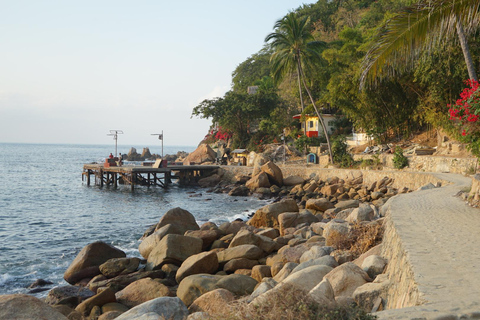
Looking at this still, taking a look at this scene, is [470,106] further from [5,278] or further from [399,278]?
[5,278]

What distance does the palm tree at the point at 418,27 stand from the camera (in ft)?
35.4

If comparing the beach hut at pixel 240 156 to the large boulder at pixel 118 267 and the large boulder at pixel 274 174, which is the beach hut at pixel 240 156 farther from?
the large boulder at pixel 118 267

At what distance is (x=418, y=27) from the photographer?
11320 millimetres

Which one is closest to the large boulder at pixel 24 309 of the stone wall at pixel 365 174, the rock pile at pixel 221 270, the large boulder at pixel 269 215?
the rock pile at pixel 221 270

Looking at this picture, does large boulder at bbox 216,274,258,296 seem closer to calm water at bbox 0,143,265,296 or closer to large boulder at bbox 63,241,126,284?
large boulder at bbox 63,241,126,284

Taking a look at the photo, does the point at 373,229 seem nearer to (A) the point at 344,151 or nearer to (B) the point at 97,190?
(A) the point at 344,151

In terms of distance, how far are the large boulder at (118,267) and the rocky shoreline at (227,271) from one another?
0.09 feet

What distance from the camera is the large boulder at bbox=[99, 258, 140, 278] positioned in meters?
12.5

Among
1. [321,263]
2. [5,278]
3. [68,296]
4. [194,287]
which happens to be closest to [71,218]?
[5,278]

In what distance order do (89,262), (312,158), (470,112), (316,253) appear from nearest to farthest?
(316,253), (470,112), (89,262), (312,158)

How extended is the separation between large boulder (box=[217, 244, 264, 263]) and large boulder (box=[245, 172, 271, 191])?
72.7ft

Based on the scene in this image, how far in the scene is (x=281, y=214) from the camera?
53.0 ft

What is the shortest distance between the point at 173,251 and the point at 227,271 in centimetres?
188

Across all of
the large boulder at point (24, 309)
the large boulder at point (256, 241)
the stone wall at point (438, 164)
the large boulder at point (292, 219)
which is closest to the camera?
the large boulder at point (24, 309)
